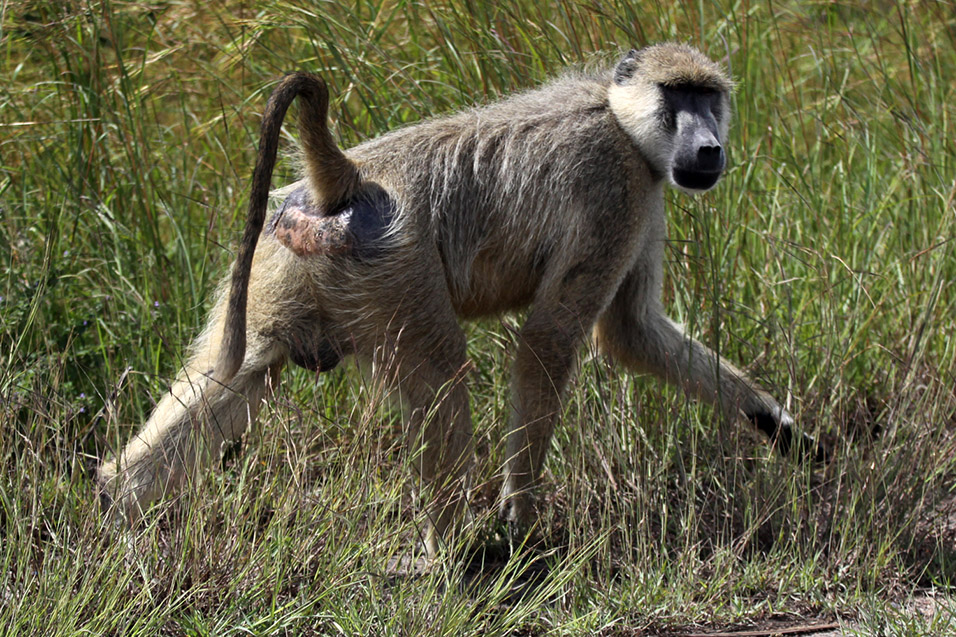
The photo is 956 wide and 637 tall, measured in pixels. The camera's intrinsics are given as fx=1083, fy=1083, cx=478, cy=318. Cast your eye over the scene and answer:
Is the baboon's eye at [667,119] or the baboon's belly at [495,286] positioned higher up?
the baboon's eye at [667,119]

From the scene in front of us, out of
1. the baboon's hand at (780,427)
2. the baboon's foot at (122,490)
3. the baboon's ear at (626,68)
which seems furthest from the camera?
the baboon's hand at (780,427)

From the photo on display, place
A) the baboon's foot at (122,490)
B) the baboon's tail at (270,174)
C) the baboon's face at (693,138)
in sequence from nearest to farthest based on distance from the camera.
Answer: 1. the baboon's tail at (270,174)
2. the baboon's foot at (122,490)
3. the baboon's face at (693,138)

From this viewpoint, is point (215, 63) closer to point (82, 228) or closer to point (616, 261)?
point (82, 228)

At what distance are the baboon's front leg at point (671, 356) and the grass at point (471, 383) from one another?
86mm

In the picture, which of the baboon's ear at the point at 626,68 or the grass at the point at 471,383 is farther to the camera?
the baboon's ear at the point at 626,68

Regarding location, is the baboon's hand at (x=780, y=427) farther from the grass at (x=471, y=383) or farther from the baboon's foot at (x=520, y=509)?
the baboon's foot at (x=520, y=509)

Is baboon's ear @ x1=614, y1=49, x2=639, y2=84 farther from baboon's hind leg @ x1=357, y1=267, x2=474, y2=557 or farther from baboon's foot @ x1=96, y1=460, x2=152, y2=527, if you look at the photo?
baboon's foot @ x1=96, y1=460, x2=152, y2=527

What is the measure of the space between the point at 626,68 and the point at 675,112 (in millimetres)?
247

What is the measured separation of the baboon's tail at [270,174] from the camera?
10.1 ft

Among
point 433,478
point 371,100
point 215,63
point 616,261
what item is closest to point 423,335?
point 433,478

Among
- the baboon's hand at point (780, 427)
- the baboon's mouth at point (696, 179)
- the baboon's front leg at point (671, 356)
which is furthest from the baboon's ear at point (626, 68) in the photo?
the baboon's hand at point (780, 427)

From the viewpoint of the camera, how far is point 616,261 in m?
3.57

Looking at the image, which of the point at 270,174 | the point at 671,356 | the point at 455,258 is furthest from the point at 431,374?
the point at 671,356

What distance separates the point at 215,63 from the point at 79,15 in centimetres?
78
